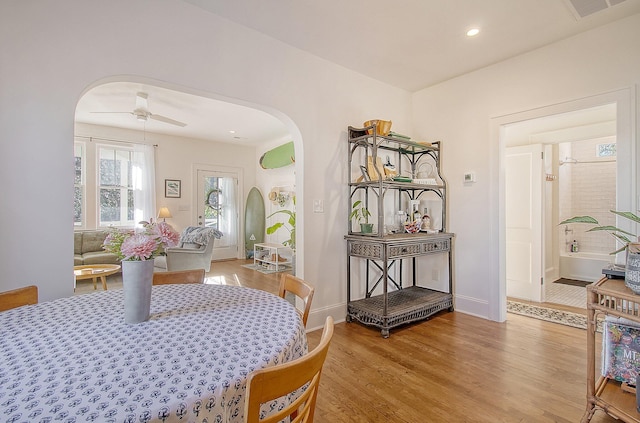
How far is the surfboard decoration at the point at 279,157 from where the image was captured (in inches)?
230

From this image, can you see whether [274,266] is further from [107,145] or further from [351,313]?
[107,145]

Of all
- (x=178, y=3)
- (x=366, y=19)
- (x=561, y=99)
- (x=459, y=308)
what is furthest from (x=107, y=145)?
(x=561, y=99)

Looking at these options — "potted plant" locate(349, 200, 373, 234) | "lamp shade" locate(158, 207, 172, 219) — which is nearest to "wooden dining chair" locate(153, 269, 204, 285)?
"potted plant" locate(349, 200, 373, 234)

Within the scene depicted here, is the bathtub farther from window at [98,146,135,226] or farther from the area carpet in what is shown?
window at [98,146,135,226]

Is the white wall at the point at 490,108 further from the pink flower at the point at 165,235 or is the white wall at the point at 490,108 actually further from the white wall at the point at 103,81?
A: the pink flower at the point at 165,235

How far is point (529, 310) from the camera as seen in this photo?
136 inches

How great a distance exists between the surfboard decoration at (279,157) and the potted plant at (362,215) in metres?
2.72

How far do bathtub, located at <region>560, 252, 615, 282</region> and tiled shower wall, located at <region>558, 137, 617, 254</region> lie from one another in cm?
17

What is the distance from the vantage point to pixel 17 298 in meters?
1.35

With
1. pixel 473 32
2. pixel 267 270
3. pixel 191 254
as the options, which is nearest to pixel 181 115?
pixel 191 254

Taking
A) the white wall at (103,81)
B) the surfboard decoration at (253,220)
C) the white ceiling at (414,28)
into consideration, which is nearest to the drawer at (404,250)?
the white wall at (103,81)

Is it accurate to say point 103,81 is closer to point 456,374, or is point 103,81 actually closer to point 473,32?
point 473,32

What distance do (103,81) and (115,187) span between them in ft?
15.1

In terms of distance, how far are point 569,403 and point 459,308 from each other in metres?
1.71
